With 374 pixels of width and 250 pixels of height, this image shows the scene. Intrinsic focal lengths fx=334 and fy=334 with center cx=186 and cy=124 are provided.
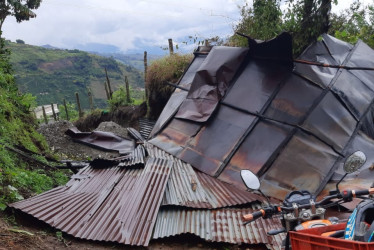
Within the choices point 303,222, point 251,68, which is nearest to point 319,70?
point 251,68

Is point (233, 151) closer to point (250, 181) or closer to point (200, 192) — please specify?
point (200, 192)

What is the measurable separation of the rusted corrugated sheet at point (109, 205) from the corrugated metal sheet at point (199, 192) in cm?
→ 18

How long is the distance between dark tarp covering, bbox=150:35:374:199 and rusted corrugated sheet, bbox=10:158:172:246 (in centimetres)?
117

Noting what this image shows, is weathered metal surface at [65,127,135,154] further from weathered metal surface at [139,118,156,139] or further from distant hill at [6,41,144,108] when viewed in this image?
distant hill at [6,41,144,108]

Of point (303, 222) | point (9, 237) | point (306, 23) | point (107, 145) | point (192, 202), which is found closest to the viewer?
point (303, 222)

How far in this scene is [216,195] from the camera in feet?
17.5

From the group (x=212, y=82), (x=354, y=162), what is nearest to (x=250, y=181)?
(x=354, y=162)

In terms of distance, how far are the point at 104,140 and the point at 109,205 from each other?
238 inches

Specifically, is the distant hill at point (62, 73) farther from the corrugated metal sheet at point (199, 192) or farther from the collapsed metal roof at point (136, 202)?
the corrugated metal sheet at point (199, 192)

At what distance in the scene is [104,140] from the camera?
1078 cm

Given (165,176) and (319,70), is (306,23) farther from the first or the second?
(165,176)

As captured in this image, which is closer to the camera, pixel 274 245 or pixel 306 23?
pixel 274 245

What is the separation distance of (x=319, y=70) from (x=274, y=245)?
366 cm

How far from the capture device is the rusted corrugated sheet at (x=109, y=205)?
14.4ft
